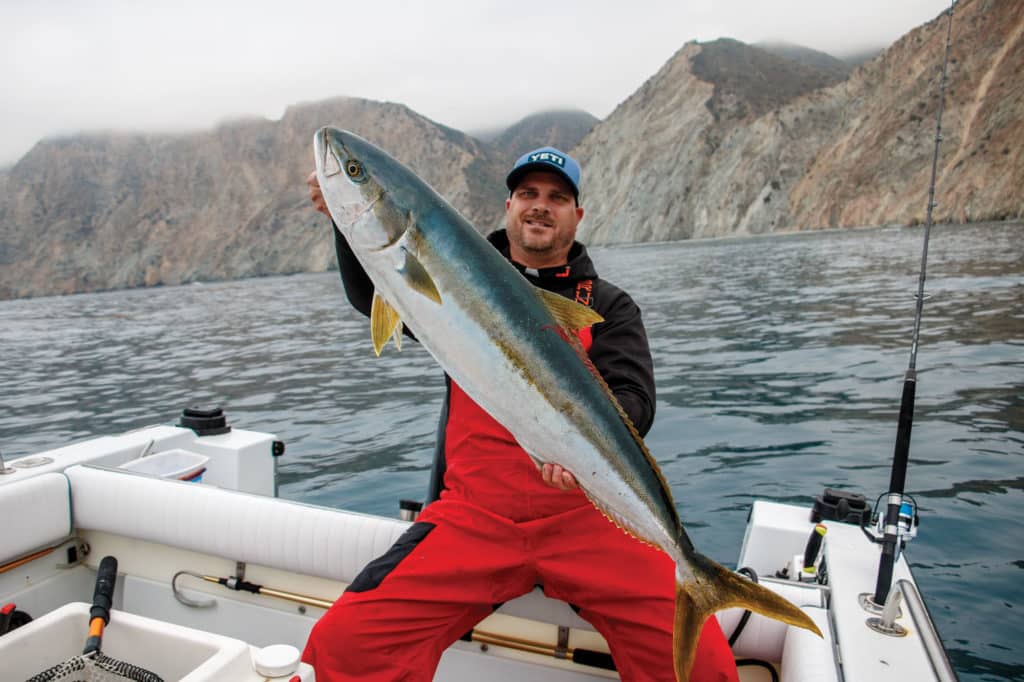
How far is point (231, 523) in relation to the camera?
4.19 m

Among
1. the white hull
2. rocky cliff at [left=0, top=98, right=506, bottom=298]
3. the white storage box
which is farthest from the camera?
rocky cliff at [left=0, top=98, right=506, bottom=298]

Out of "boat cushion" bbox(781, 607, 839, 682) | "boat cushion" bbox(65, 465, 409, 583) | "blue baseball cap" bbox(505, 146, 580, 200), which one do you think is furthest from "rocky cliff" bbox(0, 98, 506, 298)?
"boat cushion" bbox(781, 607, 839, 682)

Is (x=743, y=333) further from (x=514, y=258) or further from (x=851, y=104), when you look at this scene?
(x=851, y=104)

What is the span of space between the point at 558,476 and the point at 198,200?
179 m

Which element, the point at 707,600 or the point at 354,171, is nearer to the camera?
the point at 354,171

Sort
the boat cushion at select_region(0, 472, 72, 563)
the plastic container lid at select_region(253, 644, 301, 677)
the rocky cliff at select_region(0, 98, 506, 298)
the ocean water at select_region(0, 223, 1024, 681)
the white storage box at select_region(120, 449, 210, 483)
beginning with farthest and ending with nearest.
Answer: the rocky cliff at select_region(0, 98, 506, 298) → the ocean water at select_region(0, 223, 1024, 681) → the white storage box at select_region(120, 449, 210, 483) → the boat cushion at select_region(0, 472, 72, 563) → the plastic container lid at select_region(253, 644, 301, 677)

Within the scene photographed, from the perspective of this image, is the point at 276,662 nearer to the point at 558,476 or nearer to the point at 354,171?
the point at 558,476

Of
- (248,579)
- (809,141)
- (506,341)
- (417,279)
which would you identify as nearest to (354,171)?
(417,279)

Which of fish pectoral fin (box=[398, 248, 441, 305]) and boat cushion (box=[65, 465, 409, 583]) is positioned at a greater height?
fish pectoral fin (box=[398, 248, 441, 305])

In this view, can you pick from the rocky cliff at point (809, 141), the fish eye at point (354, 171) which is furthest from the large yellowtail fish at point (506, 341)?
Result: the rocky cliff at point (809, 141)

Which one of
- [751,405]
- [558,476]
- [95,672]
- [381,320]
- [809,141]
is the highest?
[809,141]

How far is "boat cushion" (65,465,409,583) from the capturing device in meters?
3.95

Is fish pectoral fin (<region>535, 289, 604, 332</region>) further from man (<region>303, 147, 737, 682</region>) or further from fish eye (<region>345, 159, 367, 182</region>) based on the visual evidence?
fish eye (<region>345, 159, 367, 182</region>)

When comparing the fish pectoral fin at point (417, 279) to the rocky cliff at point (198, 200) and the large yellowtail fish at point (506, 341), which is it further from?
the rocky cliff at point (198, 200)
